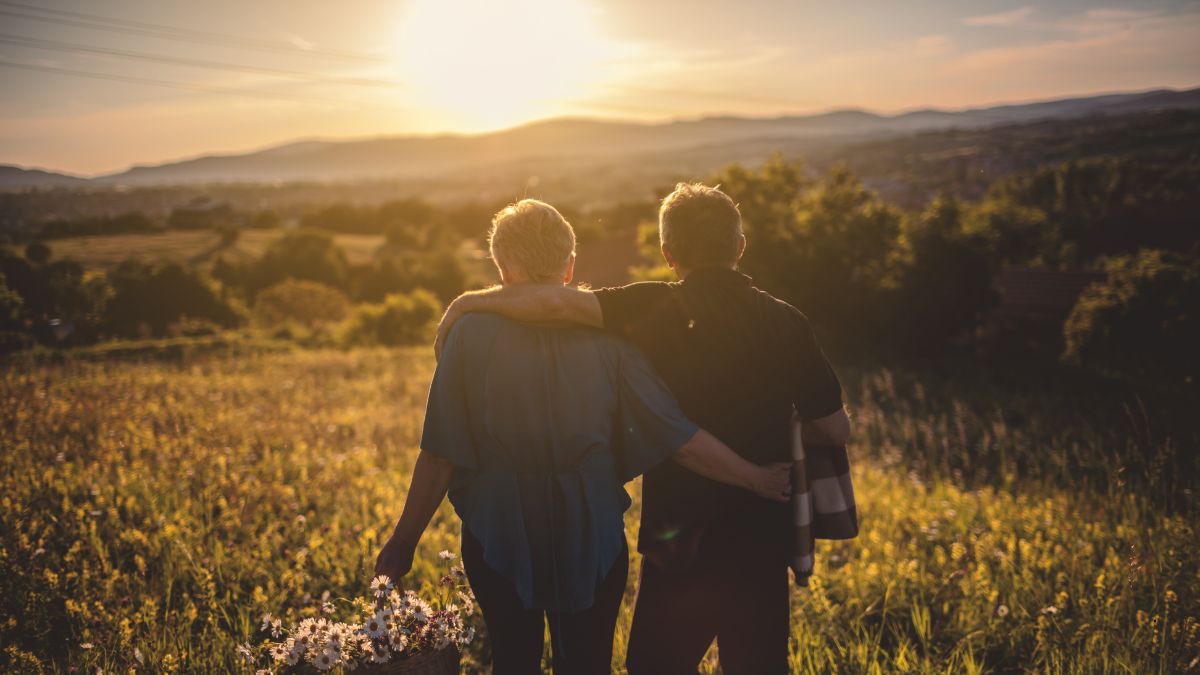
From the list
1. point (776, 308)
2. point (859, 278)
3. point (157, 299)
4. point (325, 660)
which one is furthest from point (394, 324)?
point (776, 308)

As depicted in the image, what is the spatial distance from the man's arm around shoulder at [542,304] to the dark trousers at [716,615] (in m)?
0.96

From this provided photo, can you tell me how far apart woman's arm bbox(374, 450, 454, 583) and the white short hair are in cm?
78

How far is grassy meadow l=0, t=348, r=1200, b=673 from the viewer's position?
333 centimetres

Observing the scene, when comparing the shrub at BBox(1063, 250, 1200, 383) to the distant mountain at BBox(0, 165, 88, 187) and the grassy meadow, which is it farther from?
the distant mountain at BBox(0, 165, 88, 187)

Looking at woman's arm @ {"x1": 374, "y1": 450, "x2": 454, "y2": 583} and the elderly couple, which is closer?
the elderly couple

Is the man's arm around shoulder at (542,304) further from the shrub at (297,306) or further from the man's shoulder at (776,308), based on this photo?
the shrub at (297,306)

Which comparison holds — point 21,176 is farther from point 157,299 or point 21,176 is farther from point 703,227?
point 157,299

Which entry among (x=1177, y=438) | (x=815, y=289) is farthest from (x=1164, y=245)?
(x=1177, y=438)

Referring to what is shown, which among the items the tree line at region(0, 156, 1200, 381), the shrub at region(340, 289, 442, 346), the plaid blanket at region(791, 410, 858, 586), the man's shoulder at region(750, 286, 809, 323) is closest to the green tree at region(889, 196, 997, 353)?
the tree line at region(0, 156, 1200, 381)

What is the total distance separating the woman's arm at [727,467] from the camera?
2174mm

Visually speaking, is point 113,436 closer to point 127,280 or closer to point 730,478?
point 730,478

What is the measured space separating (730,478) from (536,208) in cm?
120

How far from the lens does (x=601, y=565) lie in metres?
2.21

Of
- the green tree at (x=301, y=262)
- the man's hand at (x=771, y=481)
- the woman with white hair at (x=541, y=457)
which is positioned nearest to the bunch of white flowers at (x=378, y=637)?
the woman with white hair at (x=541, y=457)
